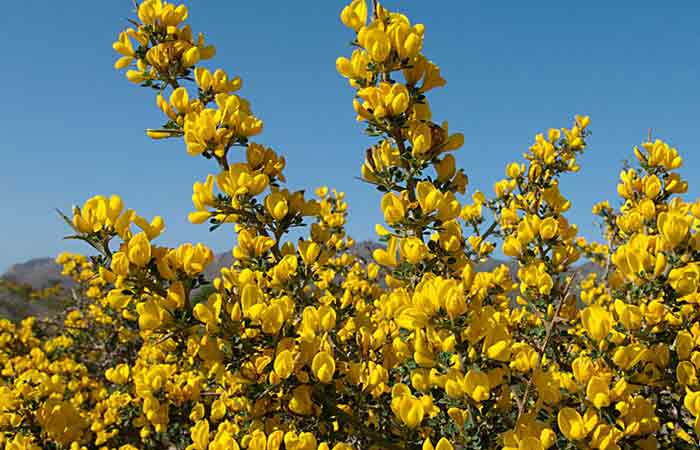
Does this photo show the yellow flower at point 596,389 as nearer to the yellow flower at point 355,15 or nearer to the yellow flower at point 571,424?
the yellow flower at point 571,424

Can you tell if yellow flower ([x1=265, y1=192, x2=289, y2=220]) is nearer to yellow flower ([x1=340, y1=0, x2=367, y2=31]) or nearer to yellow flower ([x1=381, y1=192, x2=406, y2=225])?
yellow flower ([x1=381, y1=192, x2=406, y2=225])

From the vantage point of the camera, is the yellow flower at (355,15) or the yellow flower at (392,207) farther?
the yellow flower at (355,15)

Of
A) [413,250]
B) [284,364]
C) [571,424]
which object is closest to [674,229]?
[571,424]

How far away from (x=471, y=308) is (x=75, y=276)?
10.2m

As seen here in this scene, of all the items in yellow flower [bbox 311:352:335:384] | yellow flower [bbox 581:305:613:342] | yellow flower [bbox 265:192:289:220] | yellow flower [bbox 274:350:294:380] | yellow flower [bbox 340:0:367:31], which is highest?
yellow flower [bbox 340:0:367:31]

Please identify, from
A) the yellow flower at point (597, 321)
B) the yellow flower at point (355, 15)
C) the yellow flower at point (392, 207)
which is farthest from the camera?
the yellow flower at point (355, 15)

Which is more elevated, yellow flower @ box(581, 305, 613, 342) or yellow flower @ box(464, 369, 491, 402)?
yellow flower @ box(581, 305, 613, 342)

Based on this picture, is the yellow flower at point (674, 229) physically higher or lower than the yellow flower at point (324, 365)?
higher

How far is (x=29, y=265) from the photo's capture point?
4144 centimetres

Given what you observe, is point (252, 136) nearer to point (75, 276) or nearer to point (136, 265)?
point (136, 265)

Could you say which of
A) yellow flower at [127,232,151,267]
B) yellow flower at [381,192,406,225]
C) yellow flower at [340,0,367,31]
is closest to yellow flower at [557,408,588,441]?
yellow flower at [381,192,406,225]

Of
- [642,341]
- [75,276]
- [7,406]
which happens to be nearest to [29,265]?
[75,276]

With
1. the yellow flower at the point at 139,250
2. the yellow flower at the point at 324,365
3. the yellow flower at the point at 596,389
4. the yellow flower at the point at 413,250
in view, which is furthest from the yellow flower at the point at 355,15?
the yellow flower at the point at 596,389

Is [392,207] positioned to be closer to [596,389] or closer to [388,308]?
[388,308]
